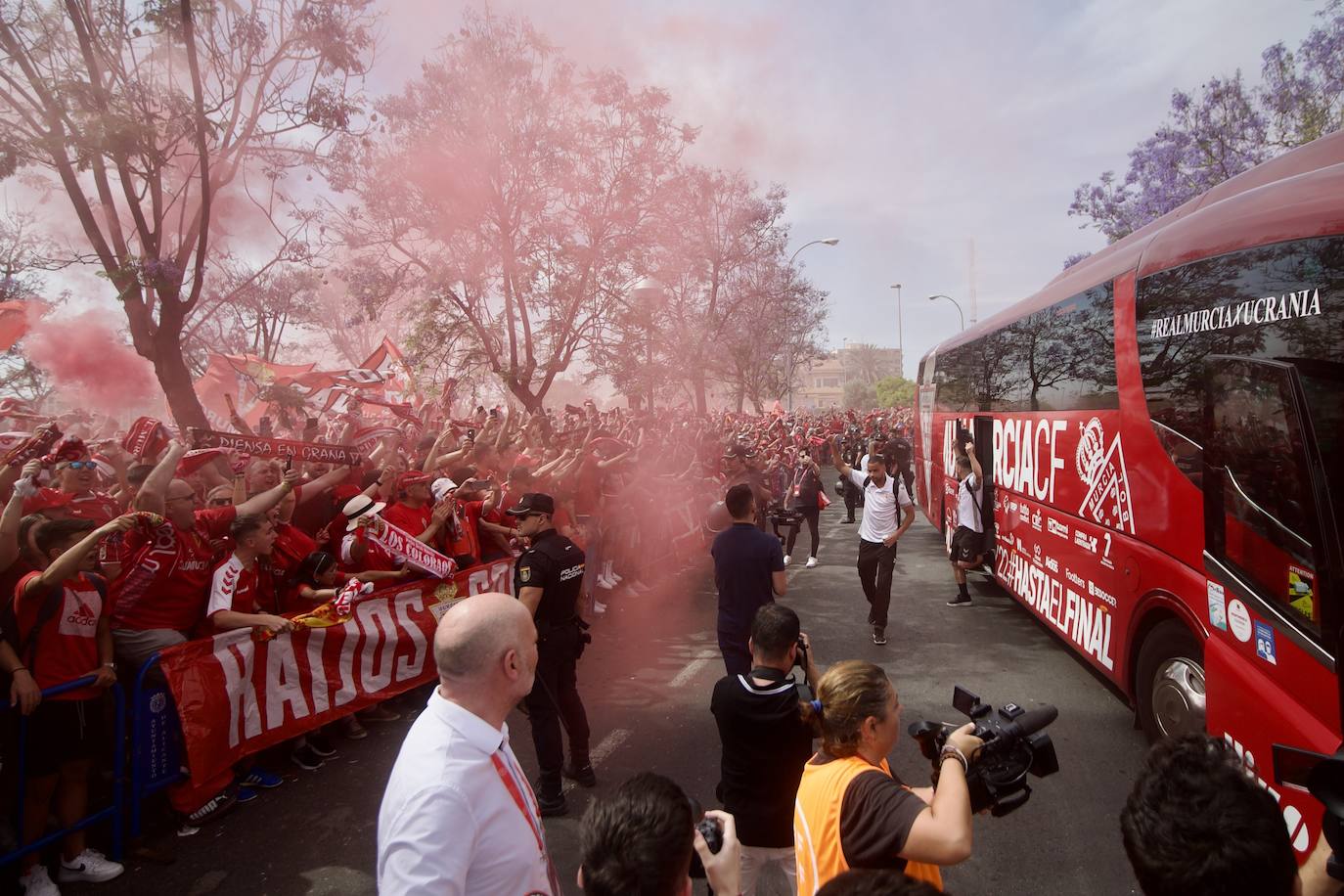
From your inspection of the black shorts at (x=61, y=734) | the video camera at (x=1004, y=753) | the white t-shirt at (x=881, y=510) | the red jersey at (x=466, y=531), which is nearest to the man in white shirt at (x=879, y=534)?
the white t-shirt at (x=881, y=510)

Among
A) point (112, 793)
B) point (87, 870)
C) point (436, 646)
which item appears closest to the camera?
point (436, 646)

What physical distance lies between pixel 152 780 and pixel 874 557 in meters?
5.57

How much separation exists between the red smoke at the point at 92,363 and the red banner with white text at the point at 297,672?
17.1m

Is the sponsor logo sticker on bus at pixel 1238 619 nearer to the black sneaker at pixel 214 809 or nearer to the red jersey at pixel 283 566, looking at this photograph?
the black sneaker at pixel 214 809

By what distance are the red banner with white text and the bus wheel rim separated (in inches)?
187

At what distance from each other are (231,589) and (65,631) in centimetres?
76

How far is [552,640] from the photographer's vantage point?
4.07 metres

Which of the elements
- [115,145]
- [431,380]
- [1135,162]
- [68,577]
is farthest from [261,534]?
[1135,162]

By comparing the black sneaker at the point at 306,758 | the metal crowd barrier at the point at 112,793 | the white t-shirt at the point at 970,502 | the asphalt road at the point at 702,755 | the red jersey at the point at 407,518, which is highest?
the red jersey at the point at 407,518

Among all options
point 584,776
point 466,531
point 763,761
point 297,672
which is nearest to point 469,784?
point 763,761

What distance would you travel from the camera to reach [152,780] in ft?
12.5

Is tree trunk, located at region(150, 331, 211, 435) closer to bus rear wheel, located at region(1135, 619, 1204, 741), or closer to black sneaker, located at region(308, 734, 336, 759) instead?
black sneaker, located at region(308, 734, 336, 759)

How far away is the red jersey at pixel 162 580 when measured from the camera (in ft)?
13.0

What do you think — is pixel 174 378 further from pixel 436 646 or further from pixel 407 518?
pixel 436 646
